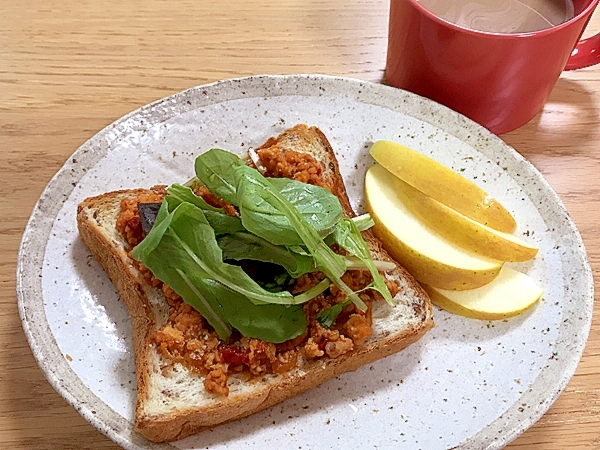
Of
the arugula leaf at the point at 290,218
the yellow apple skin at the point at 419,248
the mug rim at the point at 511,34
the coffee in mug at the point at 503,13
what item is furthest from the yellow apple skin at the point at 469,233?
the coffee in mug at the point at 503,13

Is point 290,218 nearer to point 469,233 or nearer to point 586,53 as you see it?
point 469,233

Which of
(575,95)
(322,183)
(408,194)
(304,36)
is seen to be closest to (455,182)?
(408,194)

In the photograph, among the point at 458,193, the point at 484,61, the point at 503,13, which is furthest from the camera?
the point at 503,13

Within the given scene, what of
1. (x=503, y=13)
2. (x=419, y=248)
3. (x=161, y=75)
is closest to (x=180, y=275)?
(x=419, y=248)

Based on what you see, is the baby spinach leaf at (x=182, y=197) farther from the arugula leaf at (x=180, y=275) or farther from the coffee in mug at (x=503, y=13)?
the coffee in mug at (x=503, y=13)

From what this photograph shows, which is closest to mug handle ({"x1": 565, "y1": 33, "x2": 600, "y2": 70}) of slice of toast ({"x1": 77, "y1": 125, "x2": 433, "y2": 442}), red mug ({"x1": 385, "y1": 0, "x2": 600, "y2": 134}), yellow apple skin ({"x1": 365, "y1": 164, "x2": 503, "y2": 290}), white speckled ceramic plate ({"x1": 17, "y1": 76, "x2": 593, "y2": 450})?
red mug ({"x1": 385, "y1": 0, "x2": 600, "y2": 134})
